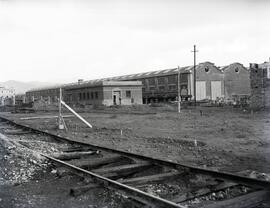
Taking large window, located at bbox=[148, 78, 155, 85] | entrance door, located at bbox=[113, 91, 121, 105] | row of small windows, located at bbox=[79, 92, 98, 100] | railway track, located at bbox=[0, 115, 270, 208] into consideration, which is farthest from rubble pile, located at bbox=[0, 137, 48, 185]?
large window, located at bbox=[148, 78, 155, 85]

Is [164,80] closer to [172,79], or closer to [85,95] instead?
[172,79]

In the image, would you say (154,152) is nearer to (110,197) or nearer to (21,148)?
(21,148)

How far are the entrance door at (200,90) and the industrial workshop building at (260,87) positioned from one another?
26.0 meters

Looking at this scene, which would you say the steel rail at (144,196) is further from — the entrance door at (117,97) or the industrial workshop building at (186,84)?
the industrial workshop building at (186,84)

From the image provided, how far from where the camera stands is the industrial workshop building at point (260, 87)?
32.5 metres

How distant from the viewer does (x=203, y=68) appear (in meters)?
61.4

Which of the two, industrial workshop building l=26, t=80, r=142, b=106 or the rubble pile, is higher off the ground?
industrial workshop building l=26, t=80, r=142, b=106

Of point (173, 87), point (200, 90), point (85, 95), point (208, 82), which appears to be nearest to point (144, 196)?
point (173, 87)

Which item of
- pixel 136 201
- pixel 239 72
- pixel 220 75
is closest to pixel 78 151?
pixel 136 201

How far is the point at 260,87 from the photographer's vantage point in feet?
108

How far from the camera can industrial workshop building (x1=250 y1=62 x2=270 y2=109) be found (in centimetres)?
3250

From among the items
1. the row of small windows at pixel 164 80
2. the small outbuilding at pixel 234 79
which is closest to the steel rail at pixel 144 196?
the row of small windows at pixel 164 80

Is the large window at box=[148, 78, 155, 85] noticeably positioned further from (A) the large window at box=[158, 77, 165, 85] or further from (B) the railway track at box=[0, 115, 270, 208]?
(B) the railway track at box=[0, 115, 270, 208]

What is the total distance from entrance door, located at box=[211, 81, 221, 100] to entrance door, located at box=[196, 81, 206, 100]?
2.31 metres
